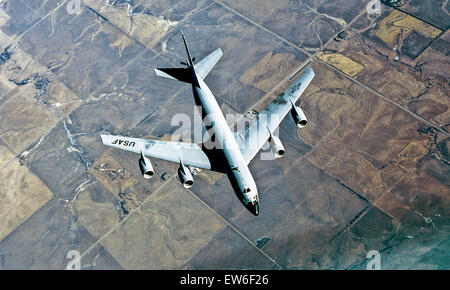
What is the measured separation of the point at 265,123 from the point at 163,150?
13384mm

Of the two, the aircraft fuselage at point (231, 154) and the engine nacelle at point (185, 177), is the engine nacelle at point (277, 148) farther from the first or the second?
the engine nacelle at point (185, 177)

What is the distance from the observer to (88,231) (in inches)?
2421

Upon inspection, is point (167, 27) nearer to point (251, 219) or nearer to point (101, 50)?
point (101, 50)

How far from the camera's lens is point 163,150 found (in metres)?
60.2

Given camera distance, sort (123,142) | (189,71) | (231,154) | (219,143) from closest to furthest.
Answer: (231,154), (219,143), (123,142), (189,71)

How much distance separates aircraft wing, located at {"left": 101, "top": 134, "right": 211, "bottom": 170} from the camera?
59.2m

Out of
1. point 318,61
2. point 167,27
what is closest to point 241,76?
point 318,61

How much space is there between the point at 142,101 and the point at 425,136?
40.6 m

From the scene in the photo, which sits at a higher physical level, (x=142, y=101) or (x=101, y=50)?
(x=101, y=50)

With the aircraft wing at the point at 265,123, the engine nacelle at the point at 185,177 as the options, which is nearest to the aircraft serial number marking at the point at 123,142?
the engine nacelle at the point at 185,177

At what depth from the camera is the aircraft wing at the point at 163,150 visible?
194 feet

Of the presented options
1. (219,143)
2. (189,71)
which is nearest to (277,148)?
(219,143)

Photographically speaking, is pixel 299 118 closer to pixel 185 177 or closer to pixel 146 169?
pixel 185 177
